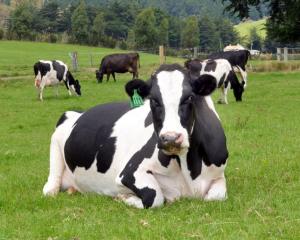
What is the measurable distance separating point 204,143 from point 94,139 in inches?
63.5

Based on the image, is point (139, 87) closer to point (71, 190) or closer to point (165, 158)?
point (165, 158)

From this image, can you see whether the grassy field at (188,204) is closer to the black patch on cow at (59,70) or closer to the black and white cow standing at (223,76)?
the black and white cow standing at (223,76)

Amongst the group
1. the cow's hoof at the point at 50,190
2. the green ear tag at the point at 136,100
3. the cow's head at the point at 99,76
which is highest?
the green ear tag at the point at 136,100

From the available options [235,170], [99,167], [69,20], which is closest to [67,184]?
[99,167]

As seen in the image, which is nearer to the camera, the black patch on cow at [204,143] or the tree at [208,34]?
the black patch on cow at [204,143]

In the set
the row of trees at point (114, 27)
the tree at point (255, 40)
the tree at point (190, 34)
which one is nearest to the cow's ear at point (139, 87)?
the row of trees at point (114, 27)

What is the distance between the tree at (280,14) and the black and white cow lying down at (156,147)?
28.0m

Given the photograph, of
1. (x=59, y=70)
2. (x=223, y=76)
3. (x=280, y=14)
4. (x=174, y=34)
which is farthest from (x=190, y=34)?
(x=223, y=76)

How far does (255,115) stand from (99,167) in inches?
414

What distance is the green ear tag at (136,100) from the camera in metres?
6.76

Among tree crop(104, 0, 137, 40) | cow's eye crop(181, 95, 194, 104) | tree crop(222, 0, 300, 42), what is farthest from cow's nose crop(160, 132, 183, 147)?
tree crop(104, 0, 137, 40)

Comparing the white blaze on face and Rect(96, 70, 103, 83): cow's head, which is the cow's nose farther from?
Rect(96, 70, 103, 83): cow's head

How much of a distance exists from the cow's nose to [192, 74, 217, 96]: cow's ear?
79 centimetres

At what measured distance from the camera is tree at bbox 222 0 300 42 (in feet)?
113
